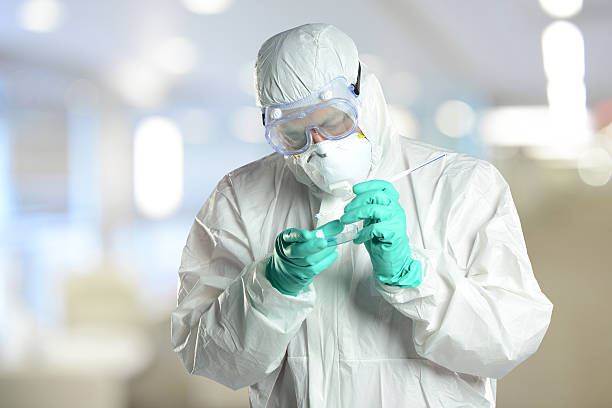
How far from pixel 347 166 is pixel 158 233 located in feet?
10.6

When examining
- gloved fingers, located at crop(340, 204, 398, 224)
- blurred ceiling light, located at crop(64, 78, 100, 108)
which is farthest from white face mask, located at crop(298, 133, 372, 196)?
blurred ceiling light, located at crop(64, 78, 100, 108)

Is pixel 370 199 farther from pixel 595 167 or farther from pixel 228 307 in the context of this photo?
pixel 595 167

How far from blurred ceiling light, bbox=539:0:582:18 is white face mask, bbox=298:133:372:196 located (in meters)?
2.41

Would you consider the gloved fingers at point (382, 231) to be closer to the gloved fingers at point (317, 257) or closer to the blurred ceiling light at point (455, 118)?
the gloved fingers at point (317, 257)

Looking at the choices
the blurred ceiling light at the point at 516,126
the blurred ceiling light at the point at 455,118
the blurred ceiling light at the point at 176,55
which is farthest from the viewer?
the blurred ceiling light at the point at 176,55

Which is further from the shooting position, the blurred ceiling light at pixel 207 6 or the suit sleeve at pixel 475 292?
the blurred ceiling light at pixel 207 6

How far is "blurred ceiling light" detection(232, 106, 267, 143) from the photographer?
4.30m

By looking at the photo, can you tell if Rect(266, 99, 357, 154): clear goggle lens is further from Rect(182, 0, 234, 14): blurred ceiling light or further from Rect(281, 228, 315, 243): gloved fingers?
Rect(182, 0, 234, 14): blurred ceiling light

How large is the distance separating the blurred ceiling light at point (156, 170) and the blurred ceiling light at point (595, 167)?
93.4 inches

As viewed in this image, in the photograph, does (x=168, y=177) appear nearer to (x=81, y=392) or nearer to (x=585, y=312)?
(x=81, y=392)

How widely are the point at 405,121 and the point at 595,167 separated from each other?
0.96 meters

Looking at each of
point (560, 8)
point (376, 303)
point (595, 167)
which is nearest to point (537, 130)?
point (595, 167)

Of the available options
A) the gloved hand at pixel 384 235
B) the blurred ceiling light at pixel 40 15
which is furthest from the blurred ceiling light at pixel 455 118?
the gloved hand at pixel 384 235

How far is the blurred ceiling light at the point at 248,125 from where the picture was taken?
4.30 metres
